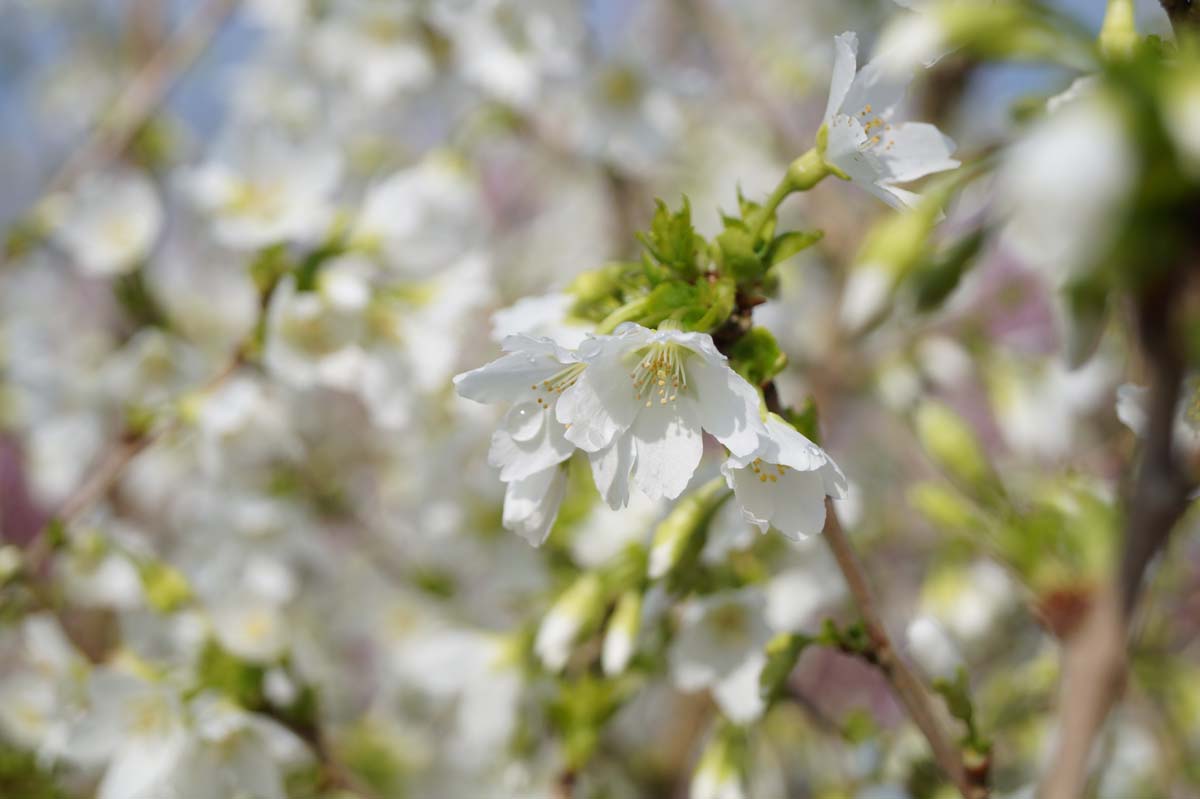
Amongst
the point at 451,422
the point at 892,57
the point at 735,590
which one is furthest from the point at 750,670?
the point at 451,422

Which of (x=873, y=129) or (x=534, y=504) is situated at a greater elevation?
(x=873, y=129)

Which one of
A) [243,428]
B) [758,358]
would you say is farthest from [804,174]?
[243,428]

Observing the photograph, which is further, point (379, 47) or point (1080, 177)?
point (379, 47)

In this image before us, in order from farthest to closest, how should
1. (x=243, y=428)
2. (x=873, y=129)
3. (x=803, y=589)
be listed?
1. (x=243, y=428)
2. (x=803, y=589)
3. (x=873, y=129)

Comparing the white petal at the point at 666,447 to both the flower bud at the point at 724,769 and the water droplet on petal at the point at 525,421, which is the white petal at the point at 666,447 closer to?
the water droplet on petal at the point at 525,421

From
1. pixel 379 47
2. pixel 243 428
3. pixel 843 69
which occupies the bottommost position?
pixel 243 428

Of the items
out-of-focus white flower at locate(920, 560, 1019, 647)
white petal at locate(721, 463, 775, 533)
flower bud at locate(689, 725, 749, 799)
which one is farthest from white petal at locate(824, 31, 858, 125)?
out-of-focus white flower at locate(920, 560, 1019, 647)

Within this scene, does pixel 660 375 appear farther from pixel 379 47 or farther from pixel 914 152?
pixel 379 47
